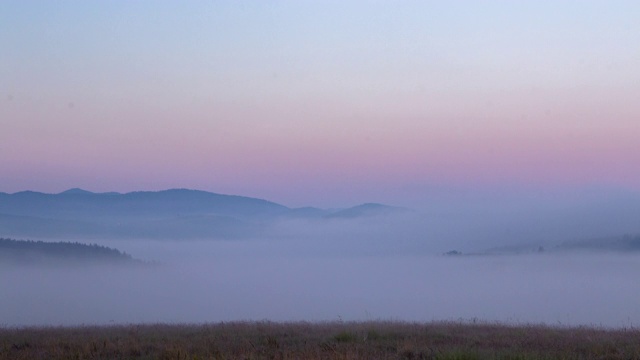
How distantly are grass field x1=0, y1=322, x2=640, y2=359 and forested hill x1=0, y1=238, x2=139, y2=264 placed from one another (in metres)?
122

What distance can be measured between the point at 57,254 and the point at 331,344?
12981cm

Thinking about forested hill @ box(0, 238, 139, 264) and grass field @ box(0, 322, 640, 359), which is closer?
grass field @ box(0, 322, 640, 359)

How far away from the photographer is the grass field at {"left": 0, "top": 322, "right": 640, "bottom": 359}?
41.7 ft

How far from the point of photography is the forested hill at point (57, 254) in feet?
442

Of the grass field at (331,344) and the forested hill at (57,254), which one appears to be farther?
the forested hill at (57,254)

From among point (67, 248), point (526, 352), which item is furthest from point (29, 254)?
point (526, 352)

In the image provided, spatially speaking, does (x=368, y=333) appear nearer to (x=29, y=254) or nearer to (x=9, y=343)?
(x=9, y=343)

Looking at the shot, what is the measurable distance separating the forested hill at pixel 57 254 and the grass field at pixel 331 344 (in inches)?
4794

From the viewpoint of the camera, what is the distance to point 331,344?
1414 cm

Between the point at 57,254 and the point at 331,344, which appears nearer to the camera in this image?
the point at 331,344

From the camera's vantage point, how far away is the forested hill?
135 m

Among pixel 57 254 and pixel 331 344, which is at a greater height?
pixel 331 344

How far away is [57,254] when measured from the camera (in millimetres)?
135750

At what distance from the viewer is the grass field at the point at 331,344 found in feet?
41.7
